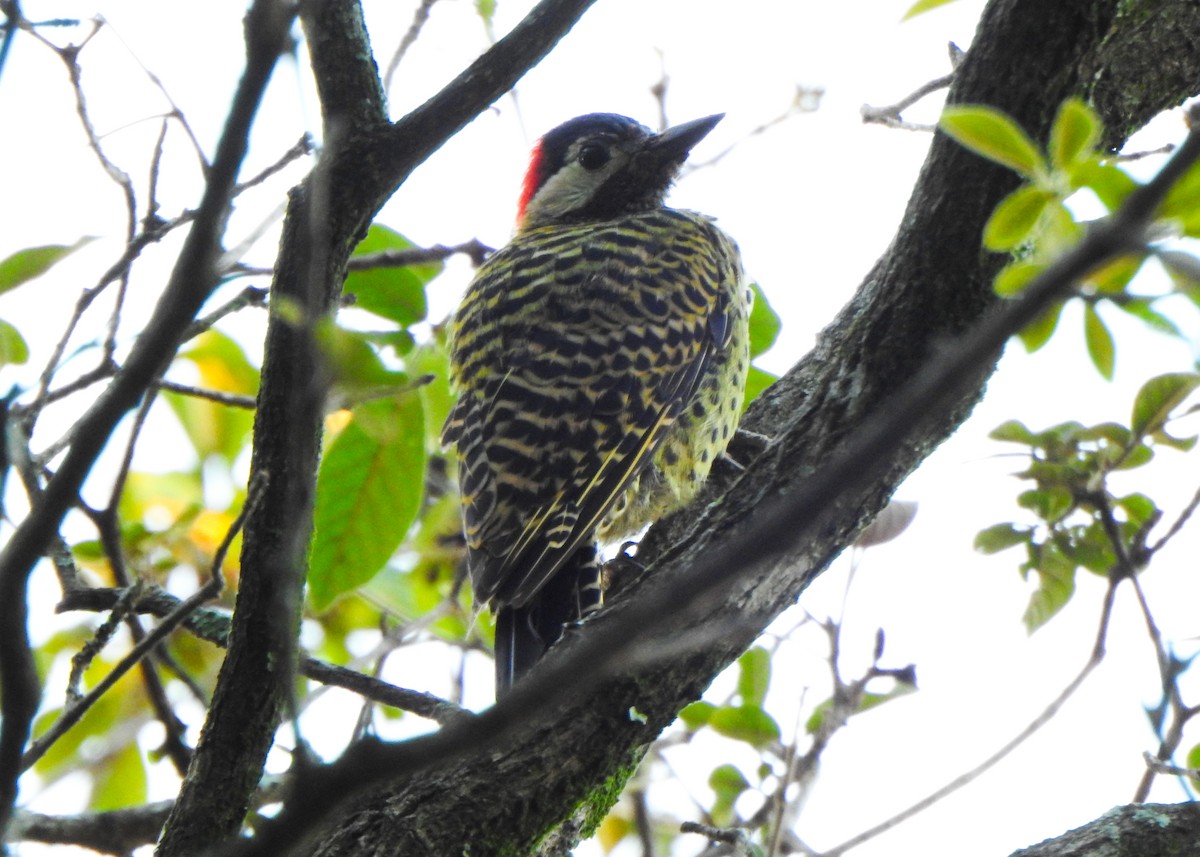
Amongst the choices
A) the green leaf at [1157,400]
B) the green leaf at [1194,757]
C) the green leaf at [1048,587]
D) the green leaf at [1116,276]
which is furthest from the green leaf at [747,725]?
the green leaf at [1116,276]

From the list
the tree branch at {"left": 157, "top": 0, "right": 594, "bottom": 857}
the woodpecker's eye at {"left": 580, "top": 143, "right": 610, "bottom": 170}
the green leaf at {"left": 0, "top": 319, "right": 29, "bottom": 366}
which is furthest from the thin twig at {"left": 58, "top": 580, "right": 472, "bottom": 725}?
the woodpecker's eye at {"left": 580, "top": 143, "right": 610, "bottom": 170}

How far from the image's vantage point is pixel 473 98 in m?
2.26

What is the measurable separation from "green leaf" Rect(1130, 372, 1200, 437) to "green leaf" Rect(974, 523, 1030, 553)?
476 mm

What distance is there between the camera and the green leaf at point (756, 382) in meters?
4.38

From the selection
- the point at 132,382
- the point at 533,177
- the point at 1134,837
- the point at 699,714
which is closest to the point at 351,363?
the point at 132,382

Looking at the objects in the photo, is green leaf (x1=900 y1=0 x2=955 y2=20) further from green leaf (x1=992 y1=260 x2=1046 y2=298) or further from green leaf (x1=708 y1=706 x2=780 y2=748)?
green leaf (x1=708 y1=706 x2=780 y2=748)

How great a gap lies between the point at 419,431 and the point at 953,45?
5.11 ft

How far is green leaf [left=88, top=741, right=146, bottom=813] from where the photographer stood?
4.37 meters

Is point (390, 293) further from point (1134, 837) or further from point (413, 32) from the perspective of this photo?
point (1134, 837)

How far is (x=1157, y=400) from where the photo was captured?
11.0 feet

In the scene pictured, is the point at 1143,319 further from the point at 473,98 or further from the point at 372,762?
the point at 473,98

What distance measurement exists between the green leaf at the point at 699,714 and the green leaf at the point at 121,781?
1.73 meters

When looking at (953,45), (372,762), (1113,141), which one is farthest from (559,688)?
(1113,141)

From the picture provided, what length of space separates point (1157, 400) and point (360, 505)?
190 centimetres
